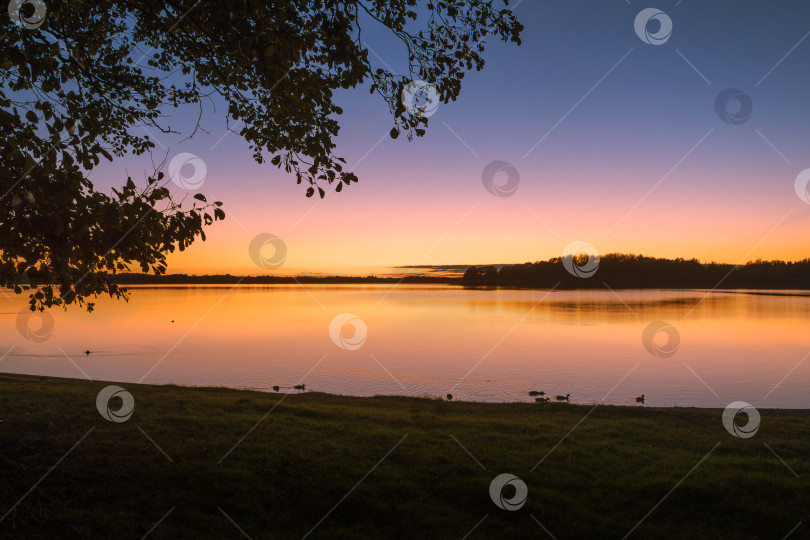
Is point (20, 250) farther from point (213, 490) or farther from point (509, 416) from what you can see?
point (509, 416)

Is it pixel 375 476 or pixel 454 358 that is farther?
pixel 454 358

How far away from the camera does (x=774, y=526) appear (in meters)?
7.44

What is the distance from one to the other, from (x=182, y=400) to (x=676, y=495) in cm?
1295

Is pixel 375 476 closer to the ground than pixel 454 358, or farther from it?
closer to the ground

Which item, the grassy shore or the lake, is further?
the lake

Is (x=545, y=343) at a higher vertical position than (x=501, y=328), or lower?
lower

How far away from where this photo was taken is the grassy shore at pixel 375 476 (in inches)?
282

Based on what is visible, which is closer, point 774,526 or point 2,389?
point 774,526

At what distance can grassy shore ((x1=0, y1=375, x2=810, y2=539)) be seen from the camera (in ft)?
23.5

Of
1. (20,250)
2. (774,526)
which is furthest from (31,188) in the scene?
(774,526)

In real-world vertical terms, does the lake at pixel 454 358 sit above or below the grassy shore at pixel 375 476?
above

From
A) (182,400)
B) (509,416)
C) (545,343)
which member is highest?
(545,343)

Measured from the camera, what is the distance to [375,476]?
8.84m

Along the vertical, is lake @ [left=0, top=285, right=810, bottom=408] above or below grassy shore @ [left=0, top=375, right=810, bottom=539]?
above
